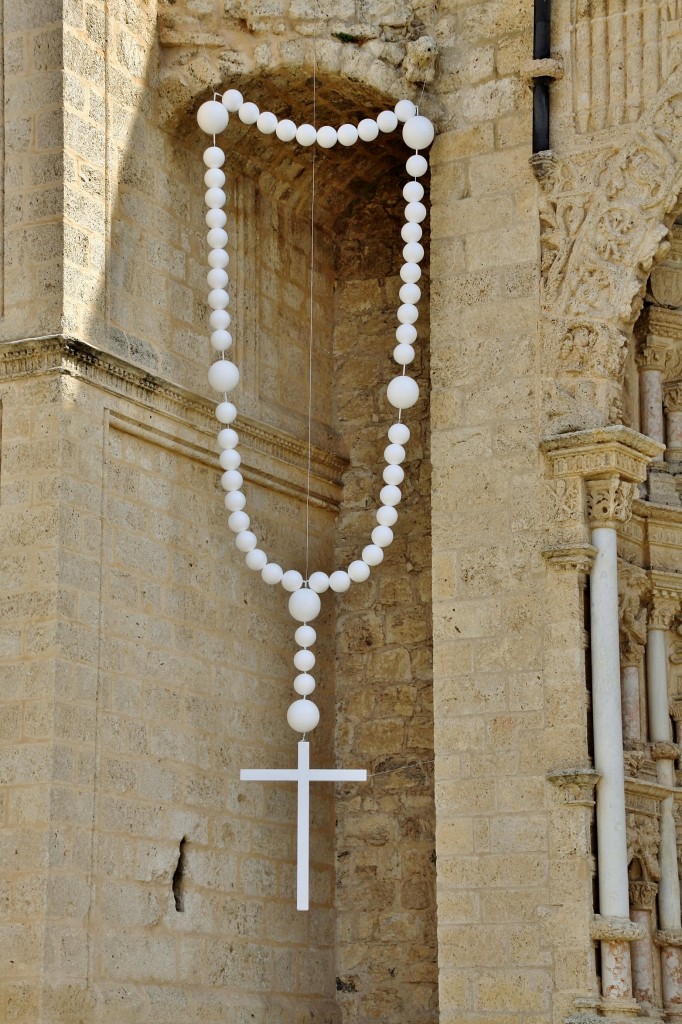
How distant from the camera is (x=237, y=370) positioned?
829cm

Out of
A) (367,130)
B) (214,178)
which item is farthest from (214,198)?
(367,130)

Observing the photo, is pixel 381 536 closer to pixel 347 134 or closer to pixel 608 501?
pixel 608 501

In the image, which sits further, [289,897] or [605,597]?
[289,897]

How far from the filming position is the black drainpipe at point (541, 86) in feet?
26.5

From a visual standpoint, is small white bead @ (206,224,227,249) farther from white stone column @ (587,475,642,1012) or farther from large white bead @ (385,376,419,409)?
white stone column @ (587,475,642,1012)

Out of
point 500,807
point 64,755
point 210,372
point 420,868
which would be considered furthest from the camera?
point 420,868

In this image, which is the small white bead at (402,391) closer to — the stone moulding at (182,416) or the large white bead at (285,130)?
the stone moulding at (182,416)

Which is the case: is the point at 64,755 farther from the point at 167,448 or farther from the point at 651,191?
the point at 651,191

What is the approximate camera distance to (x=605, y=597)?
771cm

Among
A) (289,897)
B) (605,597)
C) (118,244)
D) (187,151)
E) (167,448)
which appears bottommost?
(289,897)

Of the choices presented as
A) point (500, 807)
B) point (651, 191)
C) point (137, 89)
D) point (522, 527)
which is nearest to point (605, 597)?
point (522, 527)

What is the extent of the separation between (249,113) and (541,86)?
1.28 m

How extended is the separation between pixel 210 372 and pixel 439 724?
1.81 m

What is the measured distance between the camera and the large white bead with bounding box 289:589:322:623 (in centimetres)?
802
